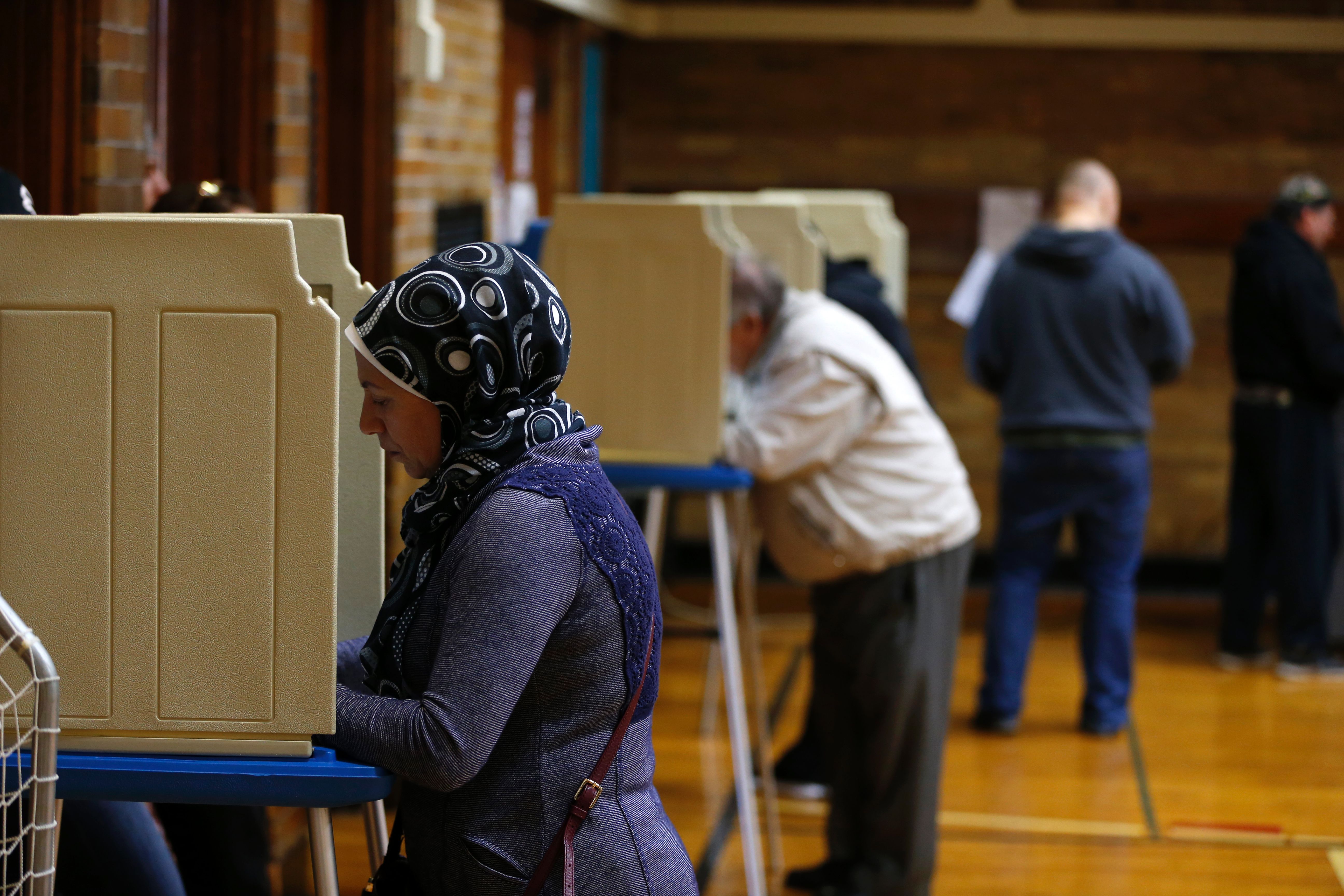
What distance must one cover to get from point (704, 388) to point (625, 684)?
1.52m

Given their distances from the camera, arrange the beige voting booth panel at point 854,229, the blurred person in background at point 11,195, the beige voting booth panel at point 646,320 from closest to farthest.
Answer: the blurred person in background at point 11,195 → the beige voting booth panel at point 646,320 → the beige voting booth panel at point 854,229

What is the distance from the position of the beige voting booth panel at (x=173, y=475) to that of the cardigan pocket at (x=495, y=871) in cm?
20

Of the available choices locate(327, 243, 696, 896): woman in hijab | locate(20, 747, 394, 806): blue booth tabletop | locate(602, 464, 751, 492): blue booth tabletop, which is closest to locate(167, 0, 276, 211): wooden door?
locate(602, 464, 751, 492): blue booth tabletop

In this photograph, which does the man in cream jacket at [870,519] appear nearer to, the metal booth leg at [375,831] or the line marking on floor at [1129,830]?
the line marking on floor at [1129,830]

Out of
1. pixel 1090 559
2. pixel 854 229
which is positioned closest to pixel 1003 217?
pixel 1090 559

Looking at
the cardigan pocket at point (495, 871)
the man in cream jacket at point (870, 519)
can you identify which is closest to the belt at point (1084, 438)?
the man in cream jacket at point (870, 519)

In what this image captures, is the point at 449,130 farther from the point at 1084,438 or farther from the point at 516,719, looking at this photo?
the point at 516,719

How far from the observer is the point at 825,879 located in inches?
135

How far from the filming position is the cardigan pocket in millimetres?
1501

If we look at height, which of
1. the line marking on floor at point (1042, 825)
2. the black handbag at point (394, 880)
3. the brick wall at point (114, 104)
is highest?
the brick wall at point (114, 104)

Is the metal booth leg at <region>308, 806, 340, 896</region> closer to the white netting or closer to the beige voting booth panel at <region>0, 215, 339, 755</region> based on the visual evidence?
the beige voting booth panel at <region>0, 215, 339, 755</region>

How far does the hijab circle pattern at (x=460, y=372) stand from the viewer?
1431mm

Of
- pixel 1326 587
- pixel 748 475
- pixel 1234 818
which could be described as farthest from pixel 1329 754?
pixel 748 475

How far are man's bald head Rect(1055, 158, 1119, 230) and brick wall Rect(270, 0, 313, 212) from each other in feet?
8.28
